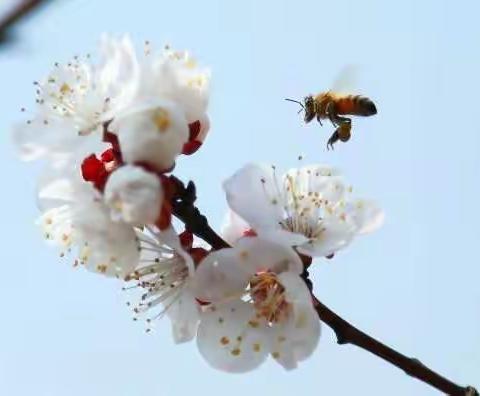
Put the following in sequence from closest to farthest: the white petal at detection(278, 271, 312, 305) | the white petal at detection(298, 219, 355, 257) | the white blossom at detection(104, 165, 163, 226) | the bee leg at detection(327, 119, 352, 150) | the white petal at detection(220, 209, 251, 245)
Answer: the white blossom at detection(104, 165, 163, 226) → the white petal at detection(278, 271, 312, 305) → the white petal at detection(298, 219, 355, 257) → the white petal at detection(220, 209, 251, 245) → the bee leg at detection(327, 119, 352, 150)

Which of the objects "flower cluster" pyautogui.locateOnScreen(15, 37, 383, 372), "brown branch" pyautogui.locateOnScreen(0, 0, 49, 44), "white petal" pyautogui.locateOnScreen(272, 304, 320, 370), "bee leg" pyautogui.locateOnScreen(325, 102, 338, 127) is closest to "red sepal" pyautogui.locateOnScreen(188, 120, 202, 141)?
"flower cluster" pyautogui.locateOnScreen(15, 37, 383, 372)

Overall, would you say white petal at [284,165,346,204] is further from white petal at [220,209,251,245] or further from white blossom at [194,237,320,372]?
white blossom at [194,237,320,372]

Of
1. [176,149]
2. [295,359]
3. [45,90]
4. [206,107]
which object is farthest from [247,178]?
[45,90]

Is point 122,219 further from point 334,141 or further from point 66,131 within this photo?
point 334,141

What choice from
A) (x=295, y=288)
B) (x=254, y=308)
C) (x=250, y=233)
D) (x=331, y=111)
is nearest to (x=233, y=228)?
(x=250, y=233)

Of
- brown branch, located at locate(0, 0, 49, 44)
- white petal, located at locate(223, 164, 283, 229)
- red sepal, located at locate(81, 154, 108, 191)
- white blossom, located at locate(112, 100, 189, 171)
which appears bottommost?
white petal, located at locate(223, 164, 283, 229)

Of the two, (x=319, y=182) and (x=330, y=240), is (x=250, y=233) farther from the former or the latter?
(x=319, y=182)

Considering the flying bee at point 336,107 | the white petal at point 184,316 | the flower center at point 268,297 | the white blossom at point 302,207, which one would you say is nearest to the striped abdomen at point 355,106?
the flying bee at point 336,107
